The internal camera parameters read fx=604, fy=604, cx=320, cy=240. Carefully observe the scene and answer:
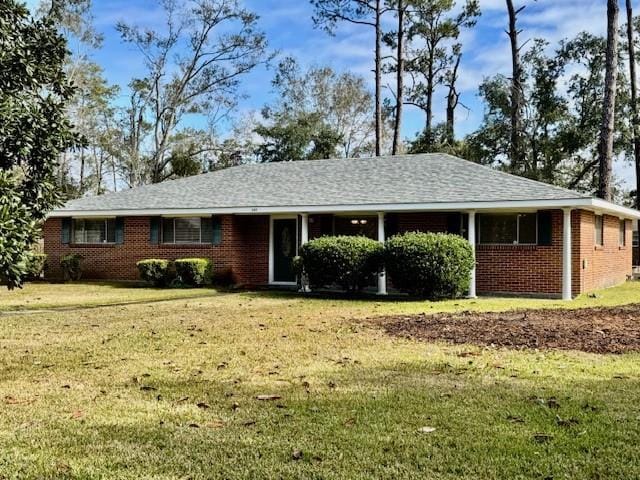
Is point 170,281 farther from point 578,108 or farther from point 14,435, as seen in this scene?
point 578,108

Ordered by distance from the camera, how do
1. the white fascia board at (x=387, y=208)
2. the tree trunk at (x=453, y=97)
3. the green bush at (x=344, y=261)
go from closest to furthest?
the white fascia board at (x=387, y=208) < the green bush at (x=344, y=261) < the tree trunk at (x=453, y=97)

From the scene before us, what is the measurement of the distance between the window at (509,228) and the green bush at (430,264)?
5.38 feet

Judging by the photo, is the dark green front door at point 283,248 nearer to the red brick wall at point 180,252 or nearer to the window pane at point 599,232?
the red brick wall at point 180,252

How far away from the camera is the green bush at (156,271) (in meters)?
17.6

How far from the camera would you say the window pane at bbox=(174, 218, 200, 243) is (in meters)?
18.7

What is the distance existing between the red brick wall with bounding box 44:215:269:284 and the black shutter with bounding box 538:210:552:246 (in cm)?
784

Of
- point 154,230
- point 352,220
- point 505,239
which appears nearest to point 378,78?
point 352,220

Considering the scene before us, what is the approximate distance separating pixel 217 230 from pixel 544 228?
9227 mm

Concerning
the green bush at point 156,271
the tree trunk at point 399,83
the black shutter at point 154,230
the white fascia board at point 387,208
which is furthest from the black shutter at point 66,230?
the tree trunk at point 399,83

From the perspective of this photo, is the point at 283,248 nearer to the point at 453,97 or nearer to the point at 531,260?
the point at 531,260

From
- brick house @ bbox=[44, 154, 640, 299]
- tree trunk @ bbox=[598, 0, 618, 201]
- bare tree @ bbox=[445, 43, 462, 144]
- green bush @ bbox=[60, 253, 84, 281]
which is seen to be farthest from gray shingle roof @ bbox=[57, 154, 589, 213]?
bare tree @ bbox=[445, 43, 462, 144]

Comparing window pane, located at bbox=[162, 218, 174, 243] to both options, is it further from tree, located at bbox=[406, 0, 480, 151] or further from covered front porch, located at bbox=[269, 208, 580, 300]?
tree, located at bbox=[406, 0, 480, 151]

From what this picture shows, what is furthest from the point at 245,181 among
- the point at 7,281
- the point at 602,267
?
the point at 7,281

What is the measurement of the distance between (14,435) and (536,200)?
490 inches
